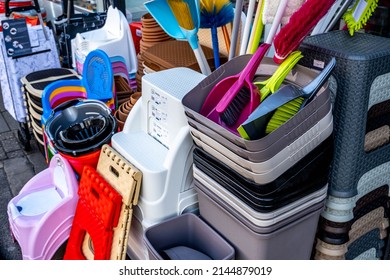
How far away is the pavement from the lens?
2119mm

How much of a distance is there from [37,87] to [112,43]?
0.53m

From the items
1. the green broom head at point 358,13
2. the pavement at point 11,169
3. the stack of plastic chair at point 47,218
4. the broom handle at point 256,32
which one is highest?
the green broom head at point 358,13

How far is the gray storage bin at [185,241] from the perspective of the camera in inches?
50.6

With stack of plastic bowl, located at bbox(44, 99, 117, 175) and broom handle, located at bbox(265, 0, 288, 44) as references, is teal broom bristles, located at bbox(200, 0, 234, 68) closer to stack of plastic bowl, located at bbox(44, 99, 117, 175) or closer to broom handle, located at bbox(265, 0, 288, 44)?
broom handle, located at bbox(265, 0, 288, 44)

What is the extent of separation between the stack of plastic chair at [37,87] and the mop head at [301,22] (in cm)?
167

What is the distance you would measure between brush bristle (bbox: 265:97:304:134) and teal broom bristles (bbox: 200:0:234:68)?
60 centimetres

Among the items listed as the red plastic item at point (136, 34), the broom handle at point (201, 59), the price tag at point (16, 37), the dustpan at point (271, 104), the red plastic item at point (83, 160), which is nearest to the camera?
the dustpan at point (271, 104)

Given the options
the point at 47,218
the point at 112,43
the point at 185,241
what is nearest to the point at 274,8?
the point at 185,241

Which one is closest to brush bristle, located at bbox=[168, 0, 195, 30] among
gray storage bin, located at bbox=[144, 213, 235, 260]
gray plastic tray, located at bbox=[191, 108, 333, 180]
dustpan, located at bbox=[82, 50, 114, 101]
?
gray plastic tray, located at bbox=[191, 108, 333, 180]

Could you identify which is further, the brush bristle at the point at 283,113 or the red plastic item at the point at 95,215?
the red plastic item at the point at 95,215

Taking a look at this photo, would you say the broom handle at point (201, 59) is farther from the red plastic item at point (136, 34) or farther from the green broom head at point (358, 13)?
the red plastic item at point (136, 34)

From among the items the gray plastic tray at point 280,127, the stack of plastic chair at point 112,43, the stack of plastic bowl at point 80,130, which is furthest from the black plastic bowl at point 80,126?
the stack of plastic chair at point 112,43

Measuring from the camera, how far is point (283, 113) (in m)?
1.07
